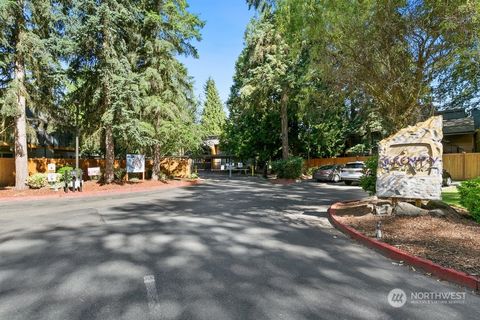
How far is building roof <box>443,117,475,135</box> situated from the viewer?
2814 cm

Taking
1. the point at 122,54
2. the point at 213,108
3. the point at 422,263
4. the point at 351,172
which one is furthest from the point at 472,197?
the point at 213,108

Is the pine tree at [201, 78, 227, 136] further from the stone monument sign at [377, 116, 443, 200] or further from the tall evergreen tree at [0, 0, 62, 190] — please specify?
the stone monument sign at [377, 116, 443, 200]

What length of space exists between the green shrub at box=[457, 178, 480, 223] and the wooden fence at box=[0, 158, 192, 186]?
77.2ft

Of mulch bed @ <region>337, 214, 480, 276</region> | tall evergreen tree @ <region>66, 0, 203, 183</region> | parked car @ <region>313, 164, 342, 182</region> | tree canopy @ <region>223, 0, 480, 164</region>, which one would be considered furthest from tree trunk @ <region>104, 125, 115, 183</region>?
mulch bed @ <region>337, 214, 480, 276</region>

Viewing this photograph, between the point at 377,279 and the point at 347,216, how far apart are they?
4.50 m

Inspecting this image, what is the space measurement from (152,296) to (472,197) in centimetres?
807

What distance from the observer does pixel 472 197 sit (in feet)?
26.7

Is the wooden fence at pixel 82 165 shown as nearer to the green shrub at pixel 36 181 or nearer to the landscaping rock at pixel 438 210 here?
the green shrub at pixel 36 181

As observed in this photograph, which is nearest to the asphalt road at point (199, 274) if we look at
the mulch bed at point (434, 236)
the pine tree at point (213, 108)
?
the mulch bed at point (434, 236)

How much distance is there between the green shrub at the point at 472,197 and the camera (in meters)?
7.98

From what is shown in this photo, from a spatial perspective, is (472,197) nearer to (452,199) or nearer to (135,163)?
(452,199)

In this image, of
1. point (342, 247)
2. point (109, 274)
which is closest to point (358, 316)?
point (342, 247)

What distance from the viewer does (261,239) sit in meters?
7.11

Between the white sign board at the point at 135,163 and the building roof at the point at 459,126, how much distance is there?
26.0 meters
